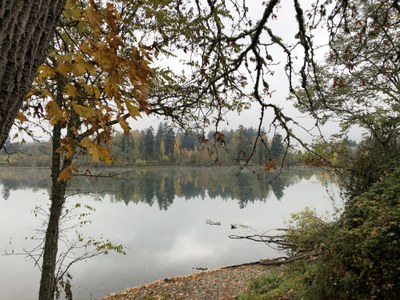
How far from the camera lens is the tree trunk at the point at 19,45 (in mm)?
932

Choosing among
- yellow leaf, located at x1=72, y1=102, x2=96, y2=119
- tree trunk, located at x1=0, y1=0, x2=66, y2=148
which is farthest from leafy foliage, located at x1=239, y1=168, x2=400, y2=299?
tree trunk, located at x1=0, y1=0, x2=66, y2=148

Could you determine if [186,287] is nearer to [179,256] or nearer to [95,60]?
[179,256]

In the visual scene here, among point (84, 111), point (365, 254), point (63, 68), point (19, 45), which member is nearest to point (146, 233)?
point (365, 254)

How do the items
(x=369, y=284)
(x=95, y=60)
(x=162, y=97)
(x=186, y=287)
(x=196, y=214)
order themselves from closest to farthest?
(x=95, y=60) → (x=369, y=284) → (x=162, y=97) → (x=186, y=287) → (x=196, y=214)

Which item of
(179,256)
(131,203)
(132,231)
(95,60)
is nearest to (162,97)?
(95,60)

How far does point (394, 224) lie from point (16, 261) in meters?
14.6

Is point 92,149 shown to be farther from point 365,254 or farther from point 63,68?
point 365,254

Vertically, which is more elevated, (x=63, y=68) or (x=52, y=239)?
(x=63, y=68)

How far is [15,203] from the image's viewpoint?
87.0 feet

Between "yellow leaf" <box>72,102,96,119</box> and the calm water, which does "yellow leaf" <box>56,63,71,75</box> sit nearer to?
"yellow leaf" <box>72,102,96,119</box>

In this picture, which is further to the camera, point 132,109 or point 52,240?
point 52,240

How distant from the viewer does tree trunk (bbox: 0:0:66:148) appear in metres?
0.93

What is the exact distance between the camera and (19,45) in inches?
37.9

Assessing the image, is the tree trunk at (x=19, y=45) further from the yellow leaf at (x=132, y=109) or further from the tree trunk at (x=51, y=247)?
the tree trunk at (x=51, y=247)
